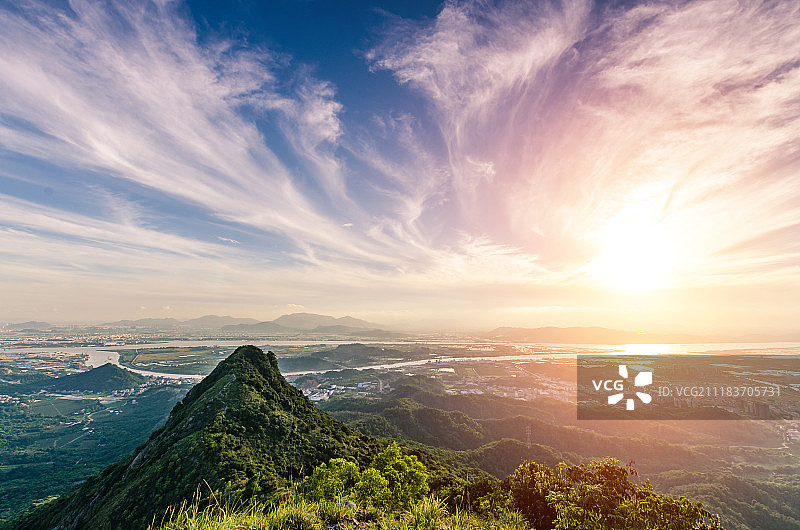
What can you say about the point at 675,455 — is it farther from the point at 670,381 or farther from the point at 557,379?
the point at 670,381

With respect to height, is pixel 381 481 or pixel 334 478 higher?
pixel 381 481

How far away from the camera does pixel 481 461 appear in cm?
5334

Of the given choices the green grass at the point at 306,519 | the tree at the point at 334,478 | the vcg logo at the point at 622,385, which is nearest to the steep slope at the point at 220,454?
the tree at the point at 334,478

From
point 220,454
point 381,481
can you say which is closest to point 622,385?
point 381,481

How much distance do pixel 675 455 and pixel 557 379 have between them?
71.3 meters

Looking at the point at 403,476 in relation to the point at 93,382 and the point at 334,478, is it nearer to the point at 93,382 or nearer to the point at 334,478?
the point at 334,478

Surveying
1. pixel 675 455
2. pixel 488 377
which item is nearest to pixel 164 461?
pixel 675 455
